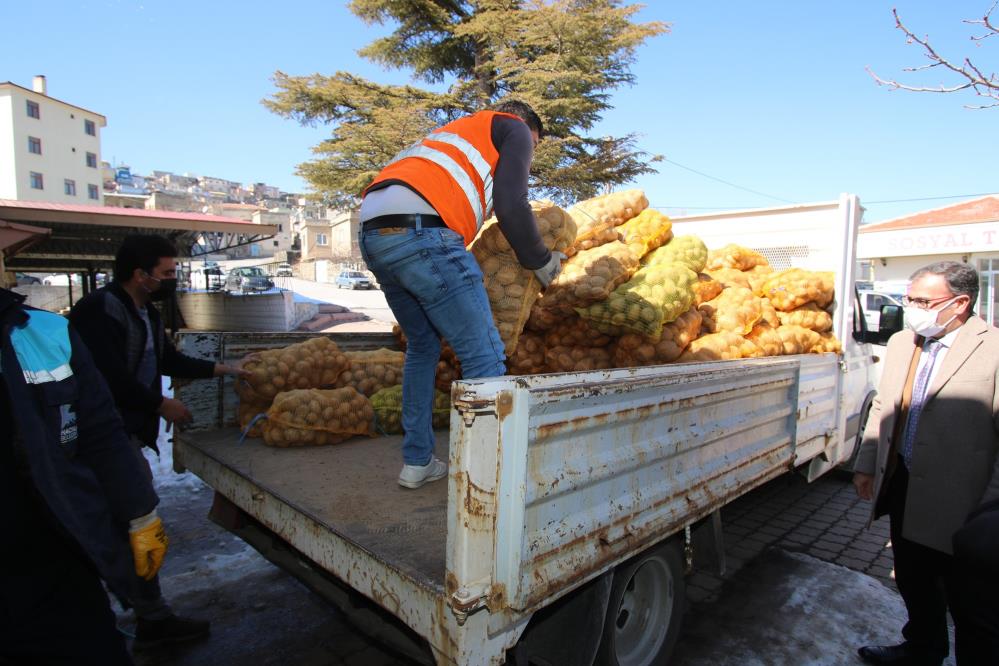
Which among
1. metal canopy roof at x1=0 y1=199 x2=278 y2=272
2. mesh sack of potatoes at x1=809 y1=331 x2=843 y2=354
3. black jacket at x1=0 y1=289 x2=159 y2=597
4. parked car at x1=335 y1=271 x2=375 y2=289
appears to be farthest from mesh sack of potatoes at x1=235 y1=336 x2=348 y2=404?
parked car at x1=335 y1=271 x2=375 y2=289

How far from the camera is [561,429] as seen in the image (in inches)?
70.2

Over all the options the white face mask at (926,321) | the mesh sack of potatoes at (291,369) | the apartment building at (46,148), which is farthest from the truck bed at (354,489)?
the apartment building at (46,148)

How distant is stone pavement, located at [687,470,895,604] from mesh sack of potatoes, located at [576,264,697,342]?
152cm

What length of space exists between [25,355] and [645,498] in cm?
200

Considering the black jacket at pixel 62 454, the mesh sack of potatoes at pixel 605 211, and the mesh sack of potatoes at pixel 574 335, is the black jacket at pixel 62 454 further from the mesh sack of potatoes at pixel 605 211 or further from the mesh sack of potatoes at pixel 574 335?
the mesh sack of potatoes at pixel 605 211

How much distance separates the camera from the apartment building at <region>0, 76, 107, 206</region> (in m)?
47.6

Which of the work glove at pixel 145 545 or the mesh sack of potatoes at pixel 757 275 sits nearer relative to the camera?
the work glove at pixel 145 545

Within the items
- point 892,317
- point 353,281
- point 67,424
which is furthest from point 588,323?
point 353,281

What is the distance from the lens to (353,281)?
1602 inches

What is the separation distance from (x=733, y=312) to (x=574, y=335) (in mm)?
1153

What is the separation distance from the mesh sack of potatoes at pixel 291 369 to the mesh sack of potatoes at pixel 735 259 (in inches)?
122

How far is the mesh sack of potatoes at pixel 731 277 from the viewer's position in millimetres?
4570

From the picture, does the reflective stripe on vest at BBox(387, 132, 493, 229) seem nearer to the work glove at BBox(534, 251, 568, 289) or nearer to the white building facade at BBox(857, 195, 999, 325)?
the work glove at BBox(534, 251, 568, 289)

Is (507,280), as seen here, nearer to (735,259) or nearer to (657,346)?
(657,346)
